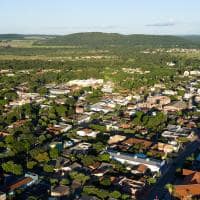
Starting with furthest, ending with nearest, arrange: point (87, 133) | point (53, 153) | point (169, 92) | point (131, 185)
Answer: point (169, 92) → point (87, 133) → point (53, 153) → point (131, 185)

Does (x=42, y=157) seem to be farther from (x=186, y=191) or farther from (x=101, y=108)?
(x=101, y=108)

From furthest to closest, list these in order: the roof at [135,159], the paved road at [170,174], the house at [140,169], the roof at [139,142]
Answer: the roof at [139,142], the roof at [135,159], the house at [140,169], the paved road at [170,174]

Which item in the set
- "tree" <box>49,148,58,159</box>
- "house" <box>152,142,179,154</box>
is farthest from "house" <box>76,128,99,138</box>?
"house" <box>152,142,179,154</box>

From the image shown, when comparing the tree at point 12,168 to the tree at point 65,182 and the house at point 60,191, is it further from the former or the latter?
the house at point 60,191

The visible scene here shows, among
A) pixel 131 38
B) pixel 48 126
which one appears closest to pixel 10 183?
pixel 48 126

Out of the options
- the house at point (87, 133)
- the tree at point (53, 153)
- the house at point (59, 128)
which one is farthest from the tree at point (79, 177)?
the house at point (59, 128)

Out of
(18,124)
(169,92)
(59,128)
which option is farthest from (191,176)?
(169,92)
